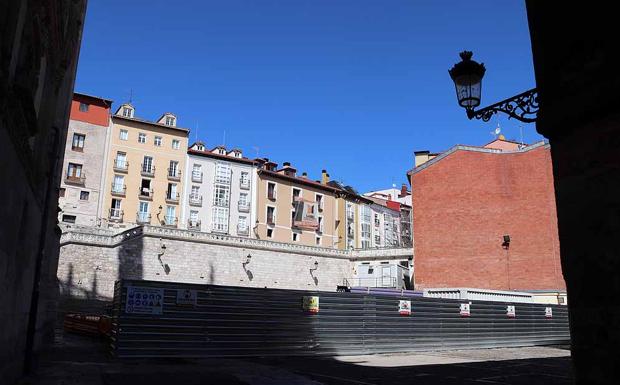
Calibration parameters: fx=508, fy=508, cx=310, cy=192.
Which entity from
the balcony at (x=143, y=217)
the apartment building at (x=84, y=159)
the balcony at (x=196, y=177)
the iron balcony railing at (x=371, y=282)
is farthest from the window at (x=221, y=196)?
the iron balcony railing at (x=371, y=282)

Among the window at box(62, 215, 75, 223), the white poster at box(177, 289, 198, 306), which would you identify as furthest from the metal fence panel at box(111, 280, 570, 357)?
the window at box(62, 215, 75, 223)

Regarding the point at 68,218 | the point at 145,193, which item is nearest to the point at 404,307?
the point at 68,218

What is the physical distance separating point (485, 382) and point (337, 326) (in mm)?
6169

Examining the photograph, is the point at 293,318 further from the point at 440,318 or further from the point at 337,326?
the point at 440,318

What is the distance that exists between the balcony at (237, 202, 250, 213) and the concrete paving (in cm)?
4655

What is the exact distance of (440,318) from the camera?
1823cm

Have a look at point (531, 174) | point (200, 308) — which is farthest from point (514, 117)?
point (531, 174)

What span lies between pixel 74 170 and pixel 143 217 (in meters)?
8.74

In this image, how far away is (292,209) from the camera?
2591 inches

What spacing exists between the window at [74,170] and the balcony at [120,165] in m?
3.56

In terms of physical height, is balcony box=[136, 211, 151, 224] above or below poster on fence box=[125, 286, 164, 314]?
above

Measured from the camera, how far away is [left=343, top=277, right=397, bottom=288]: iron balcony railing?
4896 cm

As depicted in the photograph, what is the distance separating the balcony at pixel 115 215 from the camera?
5447 centimetres

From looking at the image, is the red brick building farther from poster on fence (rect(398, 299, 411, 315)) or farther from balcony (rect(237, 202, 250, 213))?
balcony (rect(237, 202, 250, 213))
